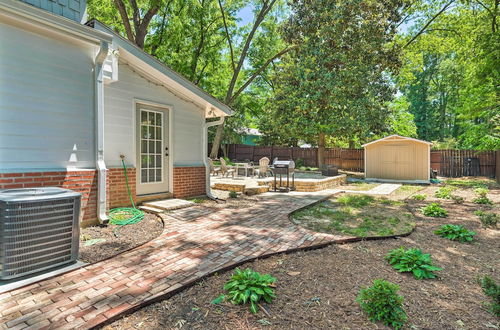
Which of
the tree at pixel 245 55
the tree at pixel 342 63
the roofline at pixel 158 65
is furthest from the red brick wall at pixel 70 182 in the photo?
the tree at pixel 342 63

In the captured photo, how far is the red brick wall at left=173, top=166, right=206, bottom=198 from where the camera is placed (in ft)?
20.9

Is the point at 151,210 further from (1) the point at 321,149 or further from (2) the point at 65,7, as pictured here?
(1) the point at 321,149

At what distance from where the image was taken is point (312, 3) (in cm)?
1379

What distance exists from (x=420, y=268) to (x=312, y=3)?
581 inches

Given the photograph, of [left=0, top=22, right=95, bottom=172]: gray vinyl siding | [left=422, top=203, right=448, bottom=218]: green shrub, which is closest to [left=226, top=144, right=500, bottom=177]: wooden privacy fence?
[left=422, top=203, right=448, bottom=218]: green shrub

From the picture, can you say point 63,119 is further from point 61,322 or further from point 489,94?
point 489,94

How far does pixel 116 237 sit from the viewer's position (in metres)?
3.86

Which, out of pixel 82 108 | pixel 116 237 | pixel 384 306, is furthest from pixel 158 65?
pixel 384 306

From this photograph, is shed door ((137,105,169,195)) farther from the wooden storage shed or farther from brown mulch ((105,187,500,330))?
the wooden storage shed

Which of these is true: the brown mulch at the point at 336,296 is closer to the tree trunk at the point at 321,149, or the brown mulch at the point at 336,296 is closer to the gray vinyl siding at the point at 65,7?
the gray vinyl siding at the point at 65,7

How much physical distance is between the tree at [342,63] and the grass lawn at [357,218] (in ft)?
26.5

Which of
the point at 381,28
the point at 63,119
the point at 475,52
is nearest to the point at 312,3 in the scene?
the point at 381,28

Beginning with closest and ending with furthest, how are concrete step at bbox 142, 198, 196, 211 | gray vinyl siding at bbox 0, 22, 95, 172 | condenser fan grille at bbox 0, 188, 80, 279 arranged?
condenser fan grille at bbox 0, 188, 80, 279, gray vinyl siding at bbox 0, 22, 95, 172, concrete step at bbox 142, 198, 196, 211

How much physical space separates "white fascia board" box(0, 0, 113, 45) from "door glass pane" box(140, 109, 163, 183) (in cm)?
179
